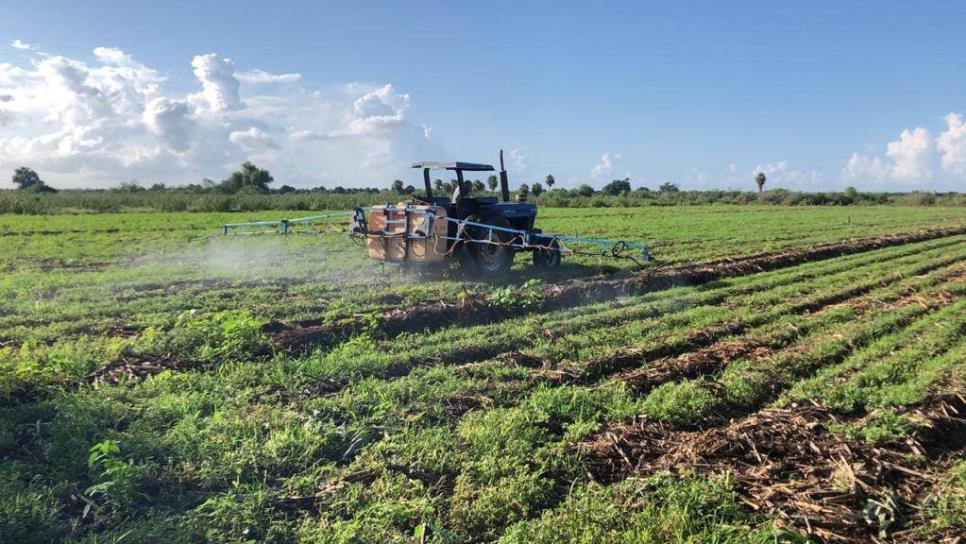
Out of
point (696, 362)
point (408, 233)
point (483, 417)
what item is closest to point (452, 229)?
point (408, 233)

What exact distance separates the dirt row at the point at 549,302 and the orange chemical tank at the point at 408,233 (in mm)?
2467

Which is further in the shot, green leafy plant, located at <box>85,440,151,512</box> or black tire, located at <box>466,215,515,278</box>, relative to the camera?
black tire, located at <box>466,215,515,278</box>

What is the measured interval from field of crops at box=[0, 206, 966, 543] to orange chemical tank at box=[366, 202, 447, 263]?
5.75ft

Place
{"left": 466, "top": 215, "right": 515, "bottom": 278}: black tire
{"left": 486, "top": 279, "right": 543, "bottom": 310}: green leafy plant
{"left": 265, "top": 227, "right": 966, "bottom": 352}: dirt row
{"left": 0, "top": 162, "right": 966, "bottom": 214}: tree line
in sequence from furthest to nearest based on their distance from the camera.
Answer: {"left": 0, "top": 162, "right": 966, "bottom": 214}: tree line
{"left": 466, "top": 215, "right": 515, "bottom": 278}: black tire
{"left": 486, "top": 279, "right": 543, "bottom": 310}: green leafy plant
{"left": 265, "top": 227, "right": 966, "bottom": 352}: dirt row

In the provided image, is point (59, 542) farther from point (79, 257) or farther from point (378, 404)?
point (79, 257)

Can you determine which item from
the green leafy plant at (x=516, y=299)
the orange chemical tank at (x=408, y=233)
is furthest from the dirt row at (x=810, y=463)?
the orange chemical tank at (x=408, y=233)

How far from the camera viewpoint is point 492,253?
12078 millimetres

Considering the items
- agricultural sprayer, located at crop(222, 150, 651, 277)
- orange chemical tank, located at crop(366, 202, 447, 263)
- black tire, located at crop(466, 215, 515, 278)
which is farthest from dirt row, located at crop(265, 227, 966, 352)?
orange chemical tank, located at crop(366, 202, 447, 263)

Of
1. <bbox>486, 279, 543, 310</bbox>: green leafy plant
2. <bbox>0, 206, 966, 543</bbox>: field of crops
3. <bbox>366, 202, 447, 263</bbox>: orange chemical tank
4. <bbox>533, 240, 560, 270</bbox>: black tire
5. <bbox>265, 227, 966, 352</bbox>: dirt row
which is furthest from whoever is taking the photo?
<bbox>533, 240, 560, 270</bbox>: black tire

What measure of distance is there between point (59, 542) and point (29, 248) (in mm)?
Result: 17809

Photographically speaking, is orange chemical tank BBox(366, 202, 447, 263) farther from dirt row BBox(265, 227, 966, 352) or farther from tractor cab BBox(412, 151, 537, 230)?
dirt row BBox(265, 227, 966, 352)

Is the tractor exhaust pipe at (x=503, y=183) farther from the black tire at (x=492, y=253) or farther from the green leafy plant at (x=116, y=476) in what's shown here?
the green leafy plant at (x=116, y=476)

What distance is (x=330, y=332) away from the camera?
736cm

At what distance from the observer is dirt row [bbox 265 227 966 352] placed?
7.32 m
